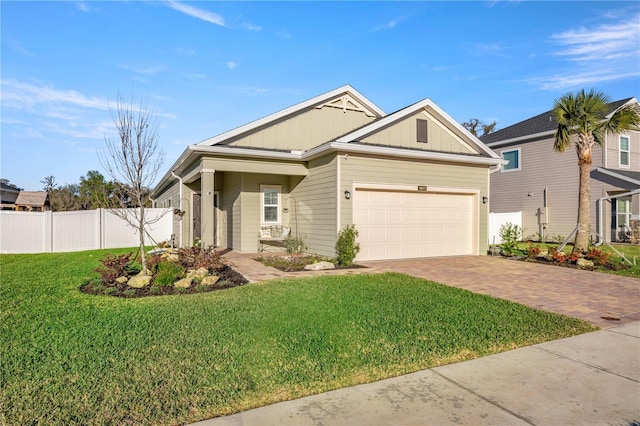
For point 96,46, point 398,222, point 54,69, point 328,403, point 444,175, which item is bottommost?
point 328,403

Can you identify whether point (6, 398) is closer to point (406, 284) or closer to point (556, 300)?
point (406, 284)

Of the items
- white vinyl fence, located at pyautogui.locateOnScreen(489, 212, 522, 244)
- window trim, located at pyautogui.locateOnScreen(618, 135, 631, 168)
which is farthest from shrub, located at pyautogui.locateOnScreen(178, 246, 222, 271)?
window trim, located at pyautogui.locateOnScreen(618, 135, 631, 168)

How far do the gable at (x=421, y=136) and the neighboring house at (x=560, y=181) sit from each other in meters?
8.11

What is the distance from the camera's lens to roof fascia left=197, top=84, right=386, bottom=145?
11.6 metres

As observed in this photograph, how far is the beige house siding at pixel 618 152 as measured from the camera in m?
17.5

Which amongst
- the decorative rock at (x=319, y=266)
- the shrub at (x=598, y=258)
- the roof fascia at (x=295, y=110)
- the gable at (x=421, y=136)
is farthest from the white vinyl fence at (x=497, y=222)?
the decorative rock at (x=319, y=266)

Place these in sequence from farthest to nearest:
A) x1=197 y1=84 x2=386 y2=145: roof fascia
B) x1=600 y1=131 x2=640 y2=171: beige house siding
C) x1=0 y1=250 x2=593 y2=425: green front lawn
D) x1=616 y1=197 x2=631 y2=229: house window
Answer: x1=616 y1=197 x2=631 y2=229: house window < x1=600 y1=131 x2=640 y2=171: beige house siding < x1=197 y1=84 x2=386 y2=145: roof fascia < x1=0 y1=250 x2=593 y2=425: green front lawn

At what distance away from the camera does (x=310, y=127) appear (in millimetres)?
13516

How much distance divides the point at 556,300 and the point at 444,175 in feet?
21.7

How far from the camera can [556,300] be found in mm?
6684

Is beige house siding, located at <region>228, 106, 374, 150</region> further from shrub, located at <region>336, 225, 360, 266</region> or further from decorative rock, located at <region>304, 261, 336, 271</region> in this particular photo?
decorative rock, located at <region>304, 261, 336, 271</region>

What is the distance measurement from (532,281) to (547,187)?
41.8ft


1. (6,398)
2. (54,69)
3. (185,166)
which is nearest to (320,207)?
(185,166)

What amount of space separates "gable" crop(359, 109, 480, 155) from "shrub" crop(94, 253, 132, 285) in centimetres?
725
